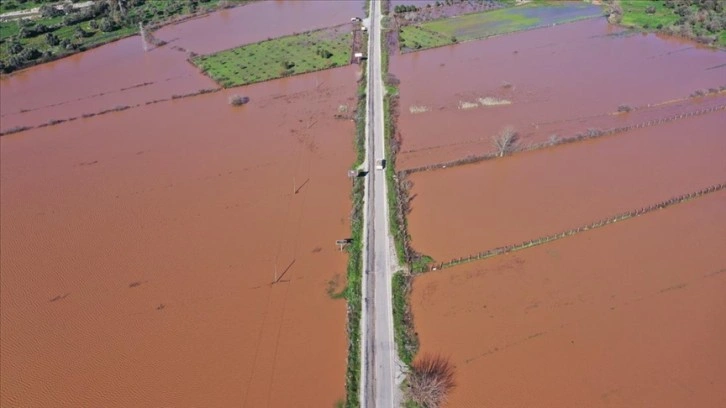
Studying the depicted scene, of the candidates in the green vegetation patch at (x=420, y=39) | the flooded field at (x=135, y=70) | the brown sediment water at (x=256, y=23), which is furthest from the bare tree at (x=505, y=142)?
the brown sediment water at (x=256, y=23)

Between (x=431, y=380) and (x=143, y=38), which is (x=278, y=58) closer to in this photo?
(x=143, y=38)

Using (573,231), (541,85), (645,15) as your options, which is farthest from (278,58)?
(645,15)

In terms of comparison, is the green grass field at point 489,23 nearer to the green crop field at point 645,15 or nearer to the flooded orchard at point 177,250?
the green crop field at point 645,15

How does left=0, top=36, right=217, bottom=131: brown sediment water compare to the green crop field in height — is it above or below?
below

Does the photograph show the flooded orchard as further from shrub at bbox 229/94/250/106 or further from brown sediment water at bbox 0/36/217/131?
shrub at bbox 229/94/250/106

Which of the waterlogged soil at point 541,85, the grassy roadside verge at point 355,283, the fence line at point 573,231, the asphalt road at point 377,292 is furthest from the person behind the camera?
the waterlogged soil at point 541,85

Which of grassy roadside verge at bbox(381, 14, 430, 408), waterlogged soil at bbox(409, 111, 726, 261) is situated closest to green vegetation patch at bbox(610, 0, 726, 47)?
waterlogged soil at bbox(409, 111, 726, 261)
